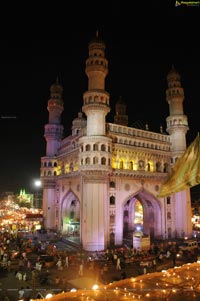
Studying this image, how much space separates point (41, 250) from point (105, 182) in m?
12.2

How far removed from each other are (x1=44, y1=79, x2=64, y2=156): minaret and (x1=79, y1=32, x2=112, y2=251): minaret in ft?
54.2

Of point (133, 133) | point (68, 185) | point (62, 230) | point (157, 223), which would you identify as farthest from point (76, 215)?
point (133, 133)

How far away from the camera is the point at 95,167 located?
1391 inches

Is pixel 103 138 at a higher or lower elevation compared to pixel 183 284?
higher

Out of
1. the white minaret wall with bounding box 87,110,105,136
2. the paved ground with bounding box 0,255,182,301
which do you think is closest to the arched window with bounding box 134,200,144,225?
the white minaret wall with bounding box 87,110,105,136

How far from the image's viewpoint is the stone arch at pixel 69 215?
156ft

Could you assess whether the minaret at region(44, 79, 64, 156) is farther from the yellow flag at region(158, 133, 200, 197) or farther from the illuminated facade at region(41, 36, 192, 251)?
the yellow flag at region(158, 133, 200, 197)

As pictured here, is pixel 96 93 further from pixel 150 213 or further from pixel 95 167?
pixel 150 213

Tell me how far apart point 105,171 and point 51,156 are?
777 inches

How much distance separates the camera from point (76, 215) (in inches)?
1960

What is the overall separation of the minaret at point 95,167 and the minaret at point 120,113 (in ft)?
72.1

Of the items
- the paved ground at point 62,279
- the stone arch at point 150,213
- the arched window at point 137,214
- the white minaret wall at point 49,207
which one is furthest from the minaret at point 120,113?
the paved ground at point 62,279

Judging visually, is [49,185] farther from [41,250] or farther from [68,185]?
[41,250]

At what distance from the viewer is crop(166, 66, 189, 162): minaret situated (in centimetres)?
4577
